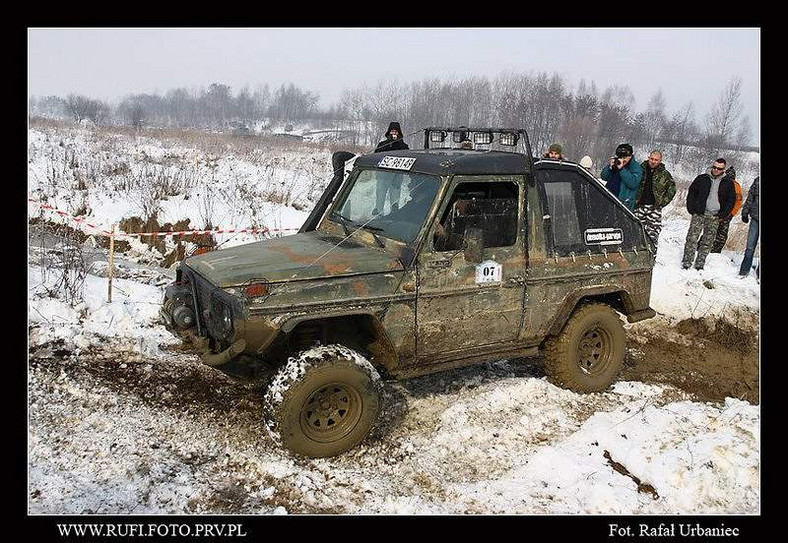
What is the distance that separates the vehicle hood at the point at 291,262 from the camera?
3865 millimetres

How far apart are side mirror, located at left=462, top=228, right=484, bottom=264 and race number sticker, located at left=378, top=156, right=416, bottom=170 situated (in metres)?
0.80

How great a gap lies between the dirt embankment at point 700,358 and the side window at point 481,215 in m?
2.33

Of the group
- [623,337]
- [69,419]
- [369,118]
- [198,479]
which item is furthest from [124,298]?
[369,118]

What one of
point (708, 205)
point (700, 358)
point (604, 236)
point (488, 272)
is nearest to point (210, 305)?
point (488, 272)

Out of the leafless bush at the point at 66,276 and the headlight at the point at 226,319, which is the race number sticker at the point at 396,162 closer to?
the headlight at the point at 226,319

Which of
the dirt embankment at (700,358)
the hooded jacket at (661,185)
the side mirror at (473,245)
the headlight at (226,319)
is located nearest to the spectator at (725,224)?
the hooded jacket at (661,185)

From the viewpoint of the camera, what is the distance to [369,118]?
51656 mm

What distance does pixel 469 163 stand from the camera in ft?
14.7

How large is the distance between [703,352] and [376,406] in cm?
440

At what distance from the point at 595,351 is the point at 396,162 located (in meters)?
2.60

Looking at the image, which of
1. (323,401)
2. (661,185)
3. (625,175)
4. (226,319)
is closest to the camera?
(226,319)

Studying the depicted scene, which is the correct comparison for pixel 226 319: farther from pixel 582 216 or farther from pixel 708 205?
pixel 708 205

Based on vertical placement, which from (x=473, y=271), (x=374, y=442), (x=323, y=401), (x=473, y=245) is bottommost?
(x=374, y=442)

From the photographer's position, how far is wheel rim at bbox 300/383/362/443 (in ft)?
13.2
